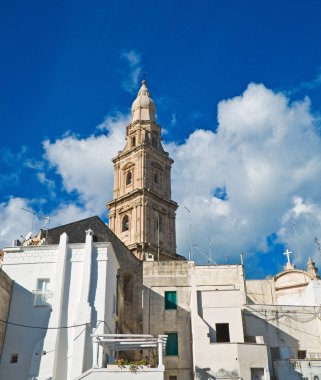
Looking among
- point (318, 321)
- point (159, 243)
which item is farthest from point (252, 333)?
point (159, 243)

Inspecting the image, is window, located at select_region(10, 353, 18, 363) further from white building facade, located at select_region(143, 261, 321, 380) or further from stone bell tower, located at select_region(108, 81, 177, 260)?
stone bell tower, located at select_region(108, 81, 177, 260)

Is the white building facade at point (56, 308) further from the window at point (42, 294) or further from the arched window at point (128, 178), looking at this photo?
the arched window at point (128, 178)

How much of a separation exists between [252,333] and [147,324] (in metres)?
7.40

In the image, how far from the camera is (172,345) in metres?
32.8

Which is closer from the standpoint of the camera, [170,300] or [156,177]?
[170,300]

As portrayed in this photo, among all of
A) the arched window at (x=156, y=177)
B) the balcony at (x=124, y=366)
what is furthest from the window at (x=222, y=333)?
the arched window at (x=156, y=177)

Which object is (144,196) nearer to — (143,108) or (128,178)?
(128,178)

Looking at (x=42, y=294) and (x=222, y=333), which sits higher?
(x=42, y=294)

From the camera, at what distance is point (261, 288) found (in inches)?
1790

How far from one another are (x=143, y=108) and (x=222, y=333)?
3848cm

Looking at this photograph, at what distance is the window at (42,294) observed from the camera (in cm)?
2668

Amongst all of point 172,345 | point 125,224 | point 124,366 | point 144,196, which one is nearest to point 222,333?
point 172,345

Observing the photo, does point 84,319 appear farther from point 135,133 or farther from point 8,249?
point 135,133

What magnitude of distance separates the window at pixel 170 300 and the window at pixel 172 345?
6.52 feet
